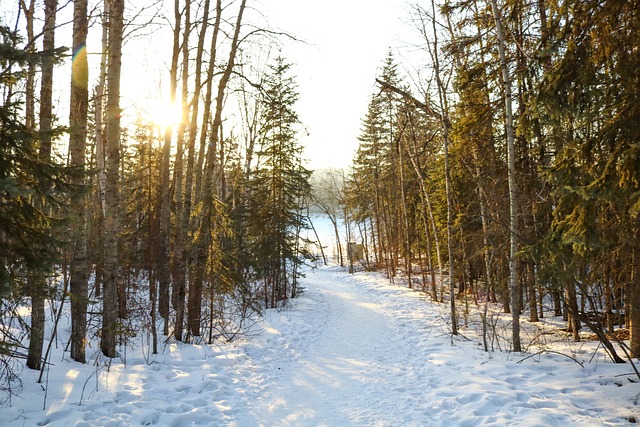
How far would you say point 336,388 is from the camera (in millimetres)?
6164

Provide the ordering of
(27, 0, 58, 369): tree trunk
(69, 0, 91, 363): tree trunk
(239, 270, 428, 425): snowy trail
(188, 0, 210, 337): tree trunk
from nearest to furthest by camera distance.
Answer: (239, 270, 428, 425): snowy trail → (27, 0, 58, 369): tree trunk → (69, 0, 91, 363): tree trunk → (188, 0, 210, 337): tree trunk

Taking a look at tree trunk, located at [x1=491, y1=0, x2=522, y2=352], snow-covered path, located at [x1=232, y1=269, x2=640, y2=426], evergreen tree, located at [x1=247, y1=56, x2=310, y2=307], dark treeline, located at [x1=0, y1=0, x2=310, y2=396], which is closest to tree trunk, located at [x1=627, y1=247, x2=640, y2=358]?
snow-covered path, located at [x1=232, y1=269, x2=640, y2=426]

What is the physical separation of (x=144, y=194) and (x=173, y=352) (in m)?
11.8

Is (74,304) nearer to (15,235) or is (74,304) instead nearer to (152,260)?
(15,235)

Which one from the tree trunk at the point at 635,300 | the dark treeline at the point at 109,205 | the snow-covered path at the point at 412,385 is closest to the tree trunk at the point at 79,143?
the dark treeline at the point at 109,205

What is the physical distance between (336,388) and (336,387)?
47 mm

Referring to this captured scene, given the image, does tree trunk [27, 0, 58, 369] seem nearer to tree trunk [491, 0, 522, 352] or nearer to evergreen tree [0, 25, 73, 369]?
evergreen tree [0, 25, 73, 369]

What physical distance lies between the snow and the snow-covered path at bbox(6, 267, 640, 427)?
19 mm

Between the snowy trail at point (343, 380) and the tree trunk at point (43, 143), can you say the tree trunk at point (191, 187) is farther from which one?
the tree trunk at point (43, 143)

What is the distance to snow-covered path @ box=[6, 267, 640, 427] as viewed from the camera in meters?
4.66

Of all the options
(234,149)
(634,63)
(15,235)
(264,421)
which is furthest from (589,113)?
(234,149)

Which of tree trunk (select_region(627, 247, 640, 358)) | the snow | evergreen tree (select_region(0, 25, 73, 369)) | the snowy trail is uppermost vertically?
evergreen tree (select_region(0, 25, 73, 369))

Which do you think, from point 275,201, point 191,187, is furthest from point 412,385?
point 275,201

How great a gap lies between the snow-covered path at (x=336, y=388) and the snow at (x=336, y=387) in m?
0.02
